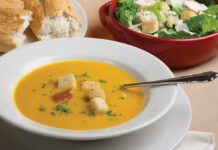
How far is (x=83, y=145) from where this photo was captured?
60.9 inches

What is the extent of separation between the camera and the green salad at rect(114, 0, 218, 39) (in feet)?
8.38

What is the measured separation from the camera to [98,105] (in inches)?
62.9

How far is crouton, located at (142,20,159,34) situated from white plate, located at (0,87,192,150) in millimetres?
1084

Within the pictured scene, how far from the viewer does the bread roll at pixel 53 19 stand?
110 inches

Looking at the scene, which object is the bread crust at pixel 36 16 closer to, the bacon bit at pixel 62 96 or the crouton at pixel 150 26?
the crouton at pixel 150 26

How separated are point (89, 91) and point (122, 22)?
3.58 feet

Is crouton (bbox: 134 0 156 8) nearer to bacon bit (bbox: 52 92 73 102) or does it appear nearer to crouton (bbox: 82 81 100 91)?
crouton (bbox: 82 81 100 91)

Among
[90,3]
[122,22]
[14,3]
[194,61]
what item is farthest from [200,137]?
[90,3]

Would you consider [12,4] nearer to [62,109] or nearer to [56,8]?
[56,8]

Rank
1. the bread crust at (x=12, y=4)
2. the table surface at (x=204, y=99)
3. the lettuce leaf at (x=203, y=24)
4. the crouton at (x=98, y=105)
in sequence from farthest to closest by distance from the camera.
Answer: the bread crust at (x=12, y=4)
the lettuce leaf at (x=203, y=24)
the table surface at (x=204, y=99)
the crouton at (x=98, y=105)

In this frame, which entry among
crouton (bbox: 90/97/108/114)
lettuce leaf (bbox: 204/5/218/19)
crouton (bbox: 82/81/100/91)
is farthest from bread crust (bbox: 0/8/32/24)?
lettuce leaf (bbox: 204/5/218/19)

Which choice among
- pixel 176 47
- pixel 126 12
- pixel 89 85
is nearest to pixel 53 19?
pixel 126 12

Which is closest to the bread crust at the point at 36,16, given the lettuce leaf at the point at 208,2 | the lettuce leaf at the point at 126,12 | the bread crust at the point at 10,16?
the bread crust at the point at 10,16

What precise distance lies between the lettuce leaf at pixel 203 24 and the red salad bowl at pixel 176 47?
0.13 m
